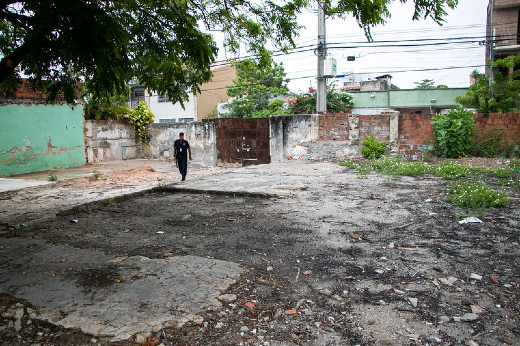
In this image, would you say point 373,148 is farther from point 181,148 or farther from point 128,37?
point 128,37

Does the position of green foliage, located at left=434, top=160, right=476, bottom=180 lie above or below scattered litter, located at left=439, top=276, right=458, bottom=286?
above

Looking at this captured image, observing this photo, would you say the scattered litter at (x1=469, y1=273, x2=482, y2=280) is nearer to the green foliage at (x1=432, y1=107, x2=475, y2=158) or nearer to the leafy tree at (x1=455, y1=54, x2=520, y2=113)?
the green foliage at (x1=432, y1=107, x2=475, y2=158)

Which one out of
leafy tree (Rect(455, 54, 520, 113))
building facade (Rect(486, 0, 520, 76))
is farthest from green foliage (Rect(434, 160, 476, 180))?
building facade (Rect(486, 0, 520, 76))

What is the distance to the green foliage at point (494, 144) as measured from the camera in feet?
37.4

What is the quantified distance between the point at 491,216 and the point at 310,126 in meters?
8.76

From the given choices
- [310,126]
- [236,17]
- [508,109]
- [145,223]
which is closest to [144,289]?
[145,223]

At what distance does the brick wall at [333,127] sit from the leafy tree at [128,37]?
7024 millimetres

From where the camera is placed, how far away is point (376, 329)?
2.60m

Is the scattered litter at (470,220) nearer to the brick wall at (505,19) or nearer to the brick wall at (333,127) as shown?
the brick wall at (333,127)

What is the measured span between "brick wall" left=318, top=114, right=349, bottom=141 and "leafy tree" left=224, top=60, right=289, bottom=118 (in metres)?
10.2

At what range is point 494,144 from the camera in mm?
11461

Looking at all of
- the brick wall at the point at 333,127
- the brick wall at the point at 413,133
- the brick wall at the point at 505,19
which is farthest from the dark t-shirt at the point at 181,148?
the brick wall at the point at 505,19

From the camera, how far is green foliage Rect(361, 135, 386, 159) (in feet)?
41.4

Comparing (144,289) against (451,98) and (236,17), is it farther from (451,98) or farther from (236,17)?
(451,98)
